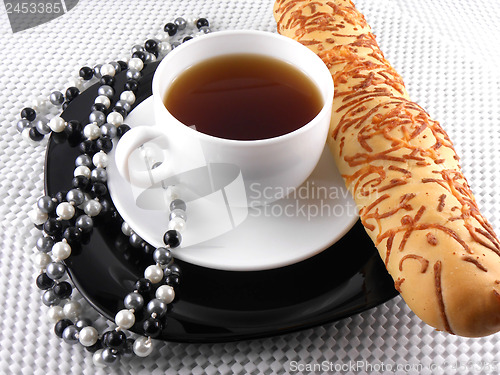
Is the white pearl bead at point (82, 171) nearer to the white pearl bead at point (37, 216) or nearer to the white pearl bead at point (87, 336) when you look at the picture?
the white pearl bead at point (37, 216)

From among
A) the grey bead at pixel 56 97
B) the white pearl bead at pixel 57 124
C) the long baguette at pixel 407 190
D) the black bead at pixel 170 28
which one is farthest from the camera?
the black bead at pixel 170 28

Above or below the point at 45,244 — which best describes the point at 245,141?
above

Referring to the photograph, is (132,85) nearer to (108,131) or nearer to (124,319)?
(108,131)

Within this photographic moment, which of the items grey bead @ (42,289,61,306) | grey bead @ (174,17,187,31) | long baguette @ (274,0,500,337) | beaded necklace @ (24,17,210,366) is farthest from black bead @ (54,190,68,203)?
grey bead @ (174,17,187,31)

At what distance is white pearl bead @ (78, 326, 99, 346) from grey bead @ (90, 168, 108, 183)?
6.9 inches

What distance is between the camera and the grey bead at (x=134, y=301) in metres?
0.56

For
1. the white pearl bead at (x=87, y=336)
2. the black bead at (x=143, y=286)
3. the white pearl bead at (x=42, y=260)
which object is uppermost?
the black bead at (x=143, y=286)

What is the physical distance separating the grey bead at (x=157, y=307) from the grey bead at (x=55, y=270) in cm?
12

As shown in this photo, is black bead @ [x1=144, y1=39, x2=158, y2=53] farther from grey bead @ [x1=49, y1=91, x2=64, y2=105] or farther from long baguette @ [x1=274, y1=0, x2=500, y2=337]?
long baguette @ [x1=274, y1=0, x2=500, y2=337]

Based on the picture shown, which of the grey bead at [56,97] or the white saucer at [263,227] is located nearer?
the white saucer at [263,227]

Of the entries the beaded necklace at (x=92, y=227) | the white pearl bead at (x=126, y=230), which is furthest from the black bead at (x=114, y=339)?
the white pearl bead at (x=126, y=230)

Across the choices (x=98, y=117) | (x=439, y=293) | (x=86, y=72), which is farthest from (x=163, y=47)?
(x=439, y=293)

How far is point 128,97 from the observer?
30.1 inches

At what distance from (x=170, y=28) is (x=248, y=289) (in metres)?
0.53
